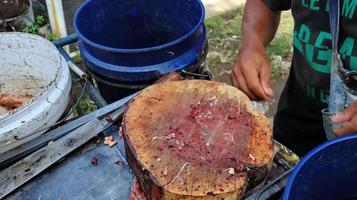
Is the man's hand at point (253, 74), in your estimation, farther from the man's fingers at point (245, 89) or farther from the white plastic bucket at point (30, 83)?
the white plastic bucket at point (30, 83)

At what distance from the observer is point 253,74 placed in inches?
60.1

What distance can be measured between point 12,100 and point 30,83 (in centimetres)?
12

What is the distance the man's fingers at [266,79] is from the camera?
4.89ft

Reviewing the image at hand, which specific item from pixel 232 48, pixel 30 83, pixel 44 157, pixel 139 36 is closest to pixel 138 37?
pixel 139 36

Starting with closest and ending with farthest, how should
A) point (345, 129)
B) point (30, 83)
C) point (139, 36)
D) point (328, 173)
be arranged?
point (328, 173)
point (345, 129)
point (30, 83)
point (139, 36)

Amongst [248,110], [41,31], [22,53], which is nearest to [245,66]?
[248,110]

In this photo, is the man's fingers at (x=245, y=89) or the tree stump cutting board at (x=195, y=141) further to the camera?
the man's fingers at (x=245, y=89)

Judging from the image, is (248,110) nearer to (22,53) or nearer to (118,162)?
(118,162)

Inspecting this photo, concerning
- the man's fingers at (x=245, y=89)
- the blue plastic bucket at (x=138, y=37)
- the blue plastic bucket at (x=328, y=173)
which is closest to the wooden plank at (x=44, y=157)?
the blue plastic bucket at (x=138, y=37)

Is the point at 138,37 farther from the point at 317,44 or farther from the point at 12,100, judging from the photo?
the point at 317,44

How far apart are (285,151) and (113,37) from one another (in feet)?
2.95

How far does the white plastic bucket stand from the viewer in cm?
146

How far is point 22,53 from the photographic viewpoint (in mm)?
1746

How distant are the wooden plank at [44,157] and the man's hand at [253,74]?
1.57 feet
